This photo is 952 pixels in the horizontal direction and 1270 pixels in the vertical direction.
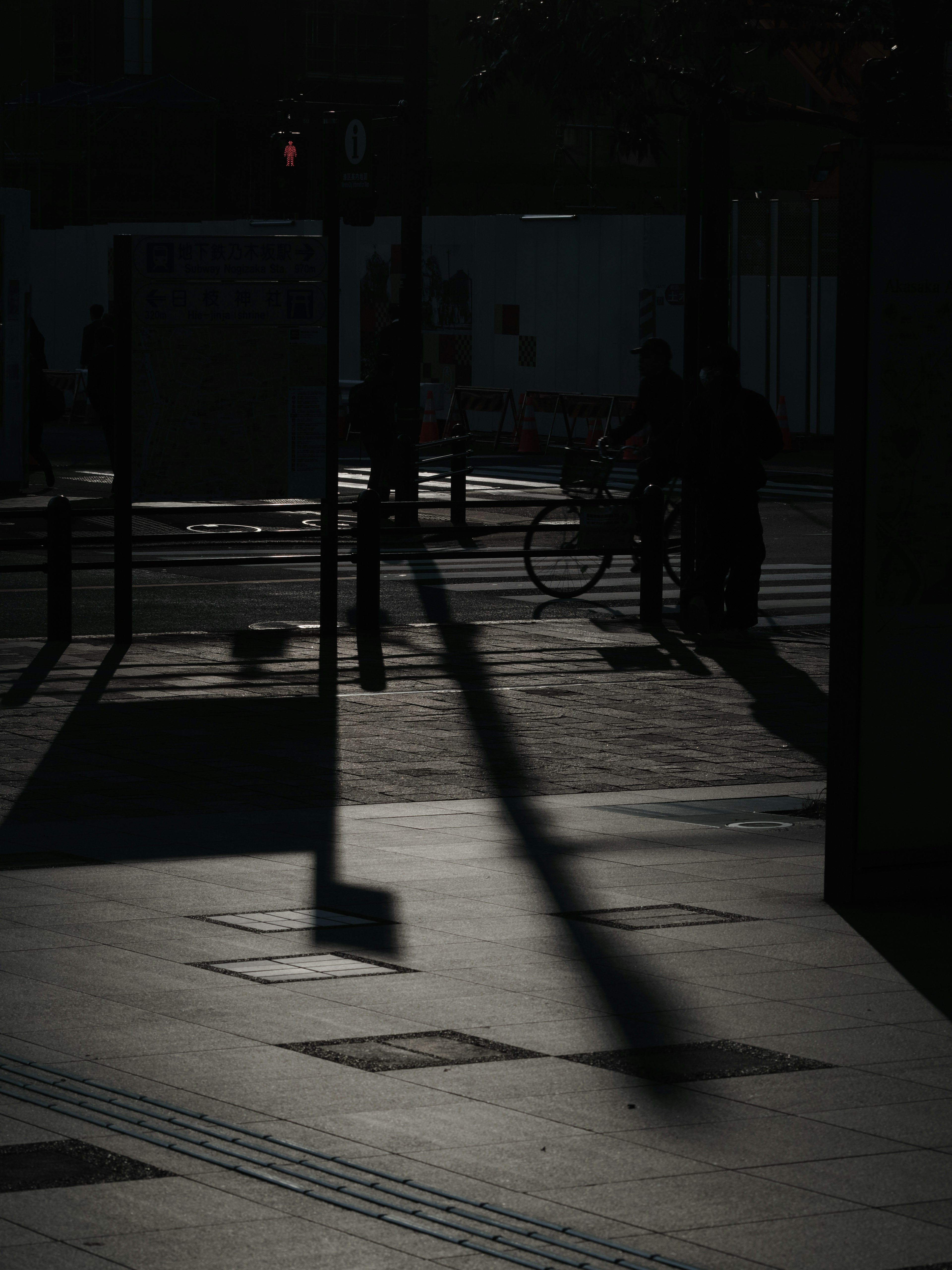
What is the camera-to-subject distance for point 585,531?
1741 cm

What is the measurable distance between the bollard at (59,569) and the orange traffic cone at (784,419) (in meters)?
20.1

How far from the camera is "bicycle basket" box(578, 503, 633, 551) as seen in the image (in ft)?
56.7

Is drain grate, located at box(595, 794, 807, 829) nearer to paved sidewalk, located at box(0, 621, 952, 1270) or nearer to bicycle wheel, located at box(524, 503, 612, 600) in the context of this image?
paved sidewalk, located at box(0, 621, 952, 1270)

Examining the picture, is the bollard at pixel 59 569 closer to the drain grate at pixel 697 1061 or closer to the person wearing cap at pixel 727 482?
the person wearing cap at pixel 727 482

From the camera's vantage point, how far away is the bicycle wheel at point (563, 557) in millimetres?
17406

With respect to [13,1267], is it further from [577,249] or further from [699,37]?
[577,249]

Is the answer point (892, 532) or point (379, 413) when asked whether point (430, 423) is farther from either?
point (892, 532)

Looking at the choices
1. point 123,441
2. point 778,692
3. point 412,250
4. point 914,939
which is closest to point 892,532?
point 914,939

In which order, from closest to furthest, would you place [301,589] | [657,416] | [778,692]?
[778,692] < [657,416] < [301,589]

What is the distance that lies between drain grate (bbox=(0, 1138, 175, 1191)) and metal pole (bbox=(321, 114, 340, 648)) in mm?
9906

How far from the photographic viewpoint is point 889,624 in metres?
7.57

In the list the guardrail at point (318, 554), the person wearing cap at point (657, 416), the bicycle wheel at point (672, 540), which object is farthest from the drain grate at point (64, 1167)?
the person wearing cap at point (657, 416)

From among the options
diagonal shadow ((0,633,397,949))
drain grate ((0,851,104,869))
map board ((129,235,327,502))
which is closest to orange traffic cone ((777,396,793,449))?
map board ((129,235,327,502))

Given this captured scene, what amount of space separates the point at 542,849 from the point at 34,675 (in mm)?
5359
